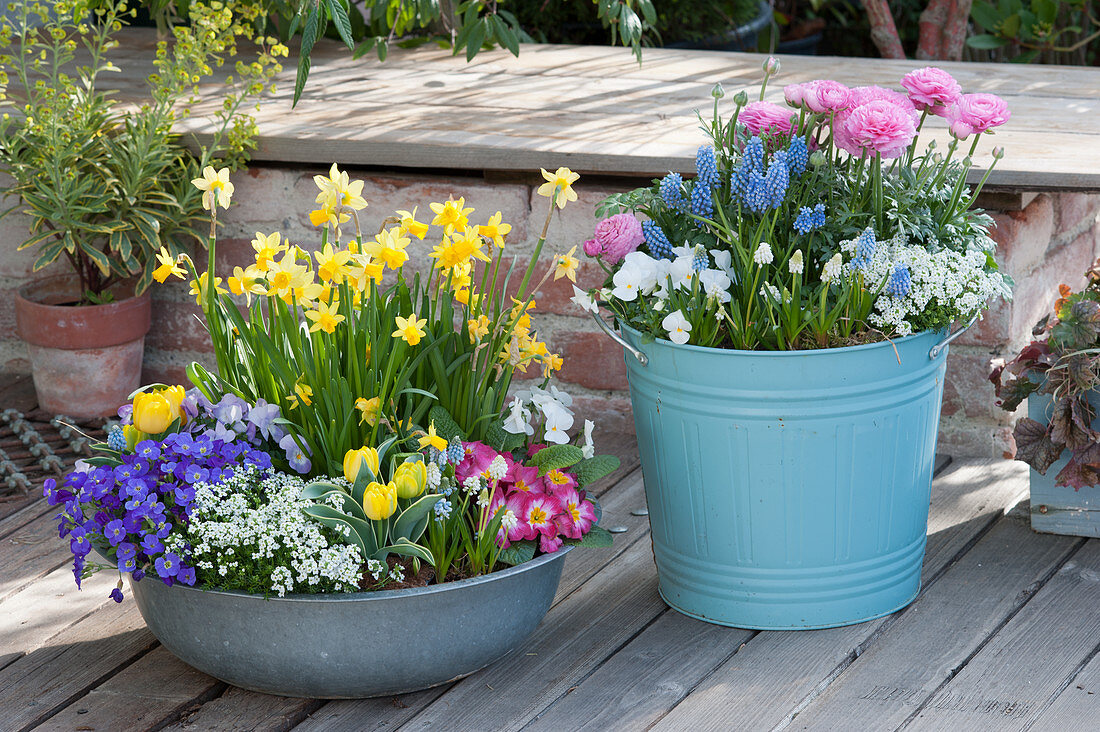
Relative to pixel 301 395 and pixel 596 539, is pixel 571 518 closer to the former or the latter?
pixel 596 539

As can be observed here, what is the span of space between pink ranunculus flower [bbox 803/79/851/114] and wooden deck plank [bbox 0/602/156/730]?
124 cm

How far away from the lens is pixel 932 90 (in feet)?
5.53

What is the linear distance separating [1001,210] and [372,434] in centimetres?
130

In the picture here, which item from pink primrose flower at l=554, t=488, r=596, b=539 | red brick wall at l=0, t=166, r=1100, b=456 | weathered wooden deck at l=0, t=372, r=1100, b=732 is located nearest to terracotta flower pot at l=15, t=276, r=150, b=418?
red brick wall at l=0, t=166, r=1100, b=456

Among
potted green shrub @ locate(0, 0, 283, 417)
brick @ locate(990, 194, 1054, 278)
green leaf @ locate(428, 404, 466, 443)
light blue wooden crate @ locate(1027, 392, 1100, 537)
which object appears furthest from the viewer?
potted green shrub @ locate(0, 0, 283, 417)

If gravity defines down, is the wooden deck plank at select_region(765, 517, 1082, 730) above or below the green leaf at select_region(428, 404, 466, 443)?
below

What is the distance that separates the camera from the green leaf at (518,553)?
169 cm

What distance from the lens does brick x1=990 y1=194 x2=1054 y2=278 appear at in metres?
2.32

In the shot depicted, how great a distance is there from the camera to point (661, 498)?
1884mm

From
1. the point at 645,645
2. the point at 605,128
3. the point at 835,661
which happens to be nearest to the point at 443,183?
the point at 605,128

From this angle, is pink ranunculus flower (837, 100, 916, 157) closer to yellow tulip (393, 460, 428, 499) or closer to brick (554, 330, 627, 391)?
yellow tulip (393, 460, 428, 499)

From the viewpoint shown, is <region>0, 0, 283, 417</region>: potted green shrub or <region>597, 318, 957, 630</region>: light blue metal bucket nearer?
<region>597, 318, 957, 630</region>: light blue metal bucket

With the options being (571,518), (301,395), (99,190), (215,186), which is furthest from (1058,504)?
(99,190)

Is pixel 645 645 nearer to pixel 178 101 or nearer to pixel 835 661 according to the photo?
pixel 835 661
